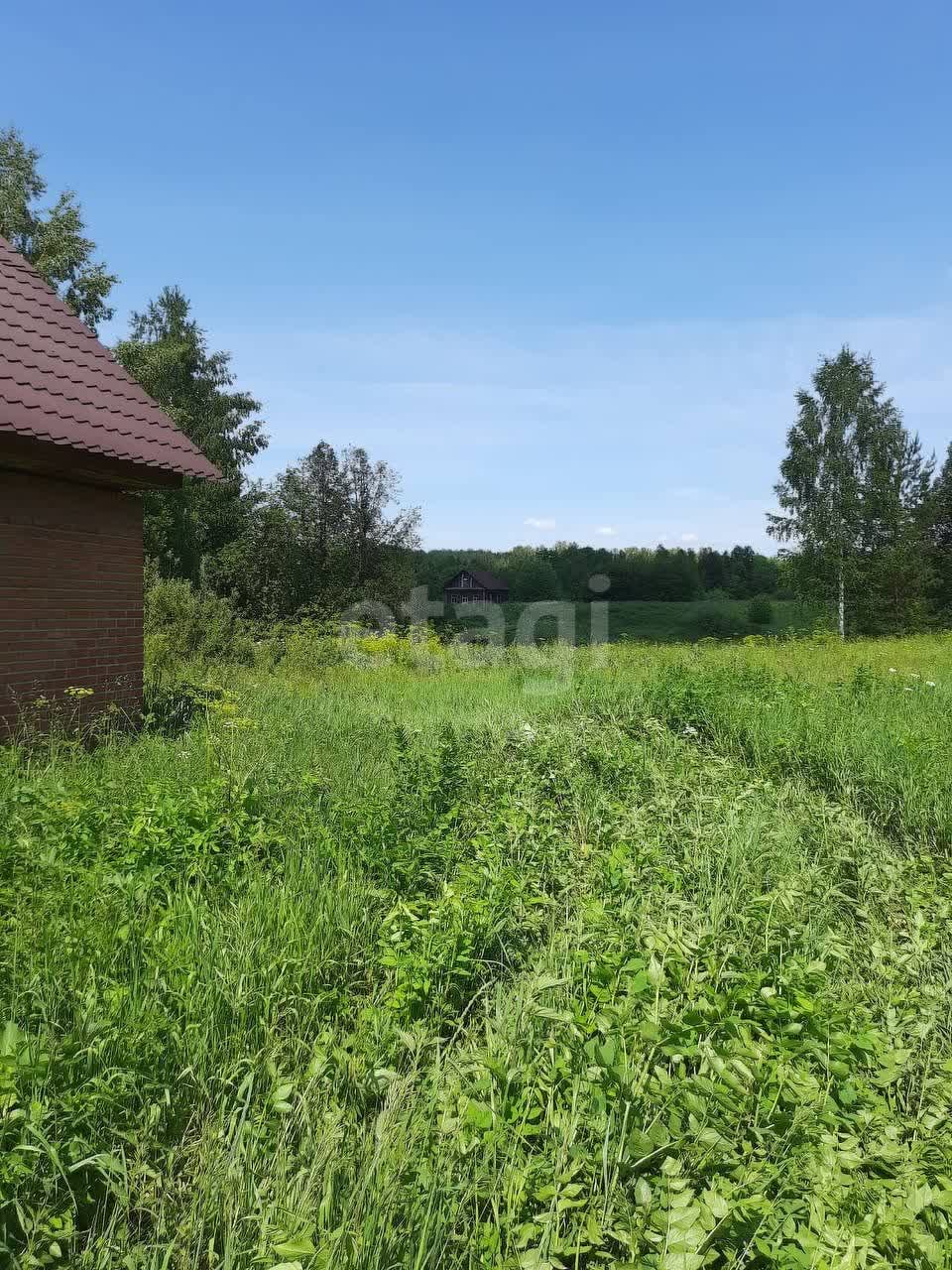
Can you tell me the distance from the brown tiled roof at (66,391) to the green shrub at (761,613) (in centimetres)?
4685

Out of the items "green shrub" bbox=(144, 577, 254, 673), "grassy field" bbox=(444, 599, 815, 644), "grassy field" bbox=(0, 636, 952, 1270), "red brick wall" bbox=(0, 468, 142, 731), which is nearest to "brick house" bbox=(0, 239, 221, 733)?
"red brick wall" bbox=(0, 468, 142, 731)

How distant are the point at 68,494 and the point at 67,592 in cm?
98

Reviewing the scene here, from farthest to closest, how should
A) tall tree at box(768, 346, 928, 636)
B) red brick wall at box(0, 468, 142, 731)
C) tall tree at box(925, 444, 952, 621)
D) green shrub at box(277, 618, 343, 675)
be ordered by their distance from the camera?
1. tall tree at box(925, 444, 952, 621)
2. tall tree at box(768, 346, 928, 636)
3. green shrub at box(277, 618, 343, 675)
4. red brick wall at box(0, 468, 142, 731)

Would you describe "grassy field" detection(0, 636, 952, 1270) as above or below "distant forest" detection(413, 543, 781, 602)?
below

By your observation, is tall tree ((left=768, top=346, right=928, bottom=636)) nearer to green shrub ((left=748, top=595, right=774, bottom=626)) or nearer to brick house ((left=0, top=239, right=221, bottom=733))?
green shrub ((left=748, top=595, right=774, bottom=626))

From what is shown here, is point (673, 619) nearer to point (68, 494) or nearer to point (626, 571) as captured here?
point (626, 571)

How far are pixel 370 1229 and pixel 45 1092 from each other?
107 centimetres

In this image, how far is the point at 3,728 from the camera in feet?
21.4

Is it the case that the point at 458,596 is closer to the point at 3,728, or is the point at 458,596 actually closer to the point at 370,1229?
the point at 3,728

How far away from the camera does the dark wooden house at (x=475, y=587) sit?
64250mm

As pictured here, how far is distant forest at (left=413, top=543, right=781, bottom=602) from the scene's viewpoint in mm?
64875

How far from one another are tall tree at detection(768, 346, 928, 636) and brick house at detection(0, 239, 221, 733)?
26.0 metres

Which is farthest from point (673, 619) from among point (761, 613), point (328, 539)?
point (328, 539)

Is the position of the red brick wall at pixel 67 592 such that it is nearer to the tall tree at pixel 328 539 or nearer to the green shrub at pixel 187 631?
the green shrub at pixel 187 631
